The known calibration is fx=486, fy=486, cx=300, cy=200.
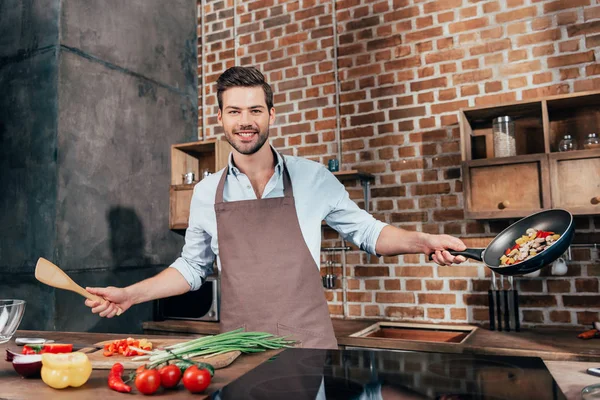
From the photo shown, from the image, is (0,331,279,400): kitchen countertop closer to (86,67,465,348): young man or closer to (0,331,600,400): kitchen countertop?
(0,331,600,400): kitchen countertop

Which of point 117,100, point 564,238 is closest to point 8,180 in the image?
point 117,100

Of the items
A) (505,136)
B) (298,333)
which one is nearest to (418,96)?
(505,136)

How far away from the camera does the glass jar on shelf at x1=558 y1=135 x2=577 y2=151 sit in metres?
2.43

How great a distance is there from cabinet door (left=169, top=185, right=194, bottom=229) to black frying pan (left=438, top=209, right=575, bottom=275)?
6.77ft

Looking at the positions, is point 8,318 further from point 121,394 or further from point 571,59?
point 571,59

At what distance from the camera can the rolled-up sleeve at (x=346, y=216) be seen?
2027mm

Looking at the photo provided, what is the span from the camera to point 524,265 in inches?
57.4

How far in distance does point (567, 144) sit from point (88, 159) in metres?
2.62

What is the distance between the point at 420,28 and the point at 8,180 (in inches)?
103

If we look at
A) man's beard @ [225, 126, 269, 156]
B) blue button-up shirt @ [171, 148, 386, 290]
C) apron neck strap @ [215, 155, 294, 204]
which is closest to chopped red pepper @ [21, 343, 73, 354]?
blue button-up shirt @ [171, 148, 386, 290]

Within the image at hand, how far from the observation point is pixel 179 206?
3.31m

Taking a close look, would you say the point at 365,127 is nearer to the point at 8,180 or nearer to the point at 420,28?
the point at 420,28

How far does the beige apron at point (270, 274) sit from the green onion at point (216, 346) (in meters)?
0.39

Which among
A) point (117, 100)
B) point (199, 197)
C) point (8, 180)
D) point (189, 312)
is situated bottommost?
point (189, 312)
